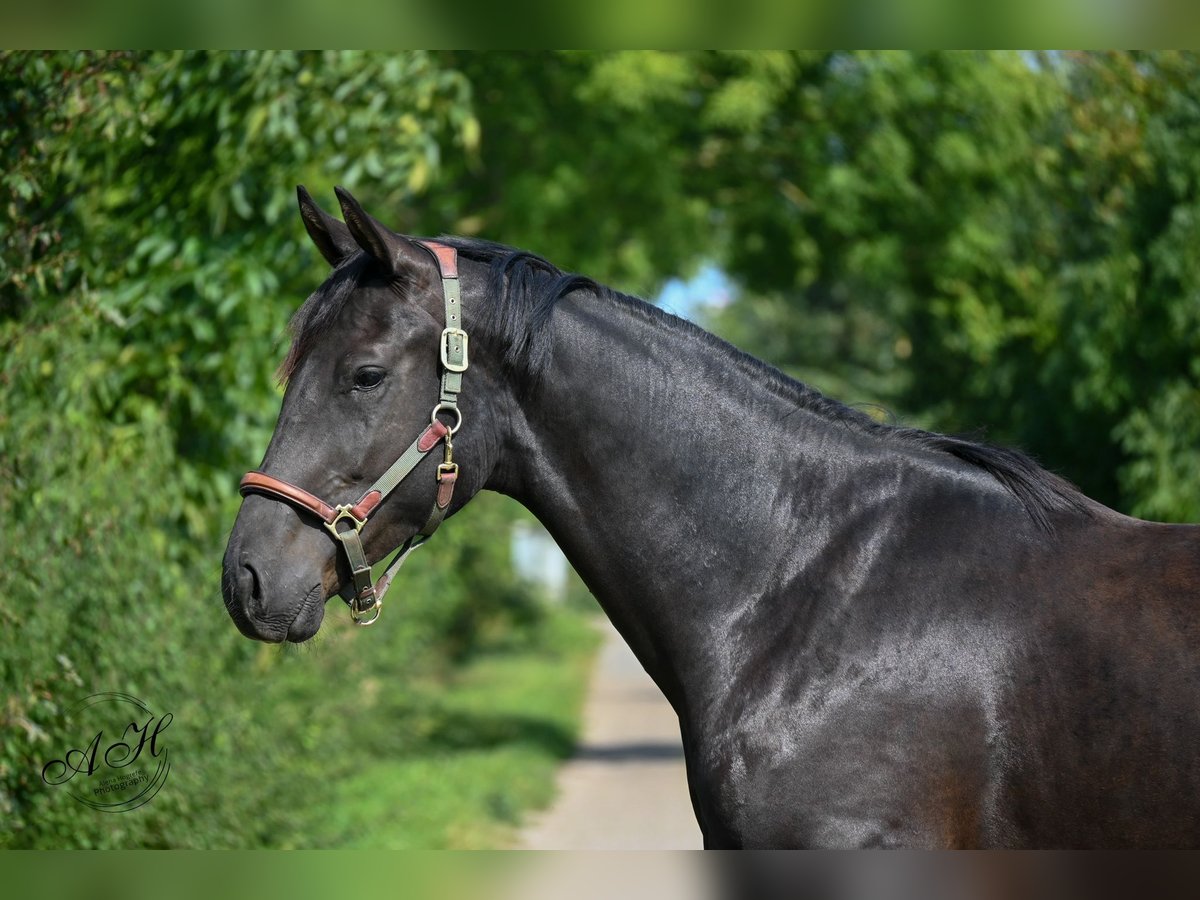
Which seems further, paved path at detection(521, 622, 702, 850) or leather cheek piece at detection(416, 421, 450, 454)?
paved path at detection(521, 622, 702, 850)

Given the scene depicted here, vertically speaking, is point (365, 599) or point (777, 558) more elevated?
point (777, 558)

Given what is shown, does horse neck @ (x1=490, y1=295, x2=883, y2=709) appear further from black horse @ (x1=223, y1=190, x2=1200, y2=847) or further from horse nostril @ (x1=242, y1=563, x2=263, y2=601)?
horse nostril @ (x1=242, y1=563, x2=263, y2=601)

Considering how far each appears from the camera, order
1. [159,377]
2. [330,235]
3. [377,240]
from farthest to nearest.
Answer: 1. [159,377]
2. [330,235]
3. [377,240]

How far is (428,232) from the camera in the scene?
1217 centimetres

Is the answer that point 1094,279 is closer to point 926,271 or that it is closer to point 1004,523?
point 926,271

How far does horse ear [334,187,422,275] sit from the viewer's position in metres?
2.69

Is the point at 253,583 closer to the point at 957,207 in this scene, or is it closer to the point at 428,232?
the point at 428,232

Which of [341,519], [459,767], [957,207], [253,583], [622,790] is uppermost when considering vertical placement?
[341,519]

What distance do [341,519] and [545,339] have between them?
0.67 m

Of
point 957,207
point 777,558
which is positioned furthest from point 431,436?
point 957,207

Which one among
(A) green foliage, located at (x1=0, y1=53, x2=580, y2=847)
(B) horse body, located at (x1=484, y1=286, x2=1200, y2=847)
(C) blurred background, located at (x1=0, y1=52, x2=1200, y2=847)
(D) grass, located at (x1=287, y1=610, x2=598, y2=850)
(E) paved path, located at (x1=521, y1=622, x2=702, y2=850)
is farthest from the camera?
(E) paved path, located at (x1=521, y1=622, x2=702, y2=850)

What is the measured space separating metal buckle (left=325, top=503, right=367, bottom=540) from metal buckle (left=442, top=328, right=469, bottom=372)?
1.36 feet

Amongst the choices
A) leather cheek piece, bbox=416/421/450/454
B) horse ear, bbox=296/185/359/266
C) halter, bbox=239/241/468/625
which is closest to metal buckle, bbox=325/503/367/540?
halter, bbox=239/241/468/625

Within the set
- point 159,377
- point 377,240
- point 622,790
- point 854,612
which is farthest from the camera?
point 622,790
